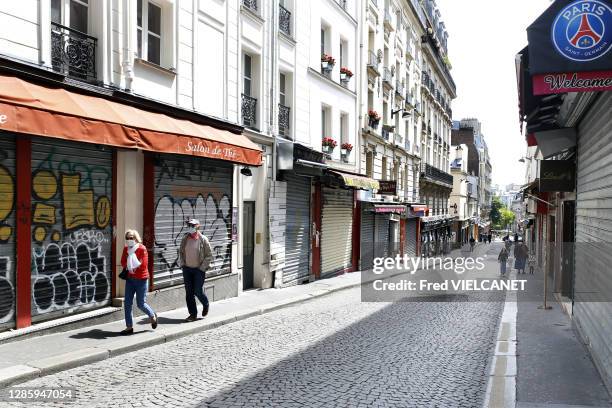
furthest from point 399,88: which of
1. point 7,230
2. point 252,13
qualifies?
point 7,230

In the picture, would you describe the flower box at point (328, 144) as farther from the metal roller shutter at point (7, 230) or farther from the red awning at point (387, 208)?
the metal roller shutter at point (7, 230)

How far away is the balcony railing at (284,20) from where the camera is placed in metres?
16.9

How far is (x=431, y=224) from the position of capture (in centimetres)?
4134

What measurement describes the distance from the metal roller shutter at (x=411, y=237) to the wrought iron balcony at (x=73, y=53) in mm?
27093

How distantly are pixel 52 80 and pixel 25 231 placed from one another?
2.25 meters

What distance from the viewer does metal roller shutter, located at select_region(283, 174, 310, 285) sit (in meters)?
17.0

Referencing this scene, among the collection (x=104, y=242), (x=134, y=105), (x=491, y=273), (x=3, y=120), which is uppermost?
(x=134, y=105)

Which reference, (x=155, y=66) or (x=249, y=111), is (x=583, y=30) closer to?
(x=155, y=66)

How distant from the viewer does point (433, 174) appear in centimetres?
4347

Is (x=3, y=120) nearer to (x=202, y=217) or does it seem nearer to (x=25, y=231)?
(x=25, y=231)

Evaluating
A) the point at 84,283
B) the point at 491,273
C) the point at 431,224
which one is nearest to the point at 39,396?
the point at 84,283

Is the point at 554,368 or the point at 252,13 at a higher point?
the point at 252,13

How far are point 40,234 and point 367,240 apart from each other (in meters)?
18.6

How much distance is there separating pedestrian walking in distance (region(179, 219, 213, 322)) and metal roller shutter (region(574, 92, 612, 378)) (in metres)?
6.16
